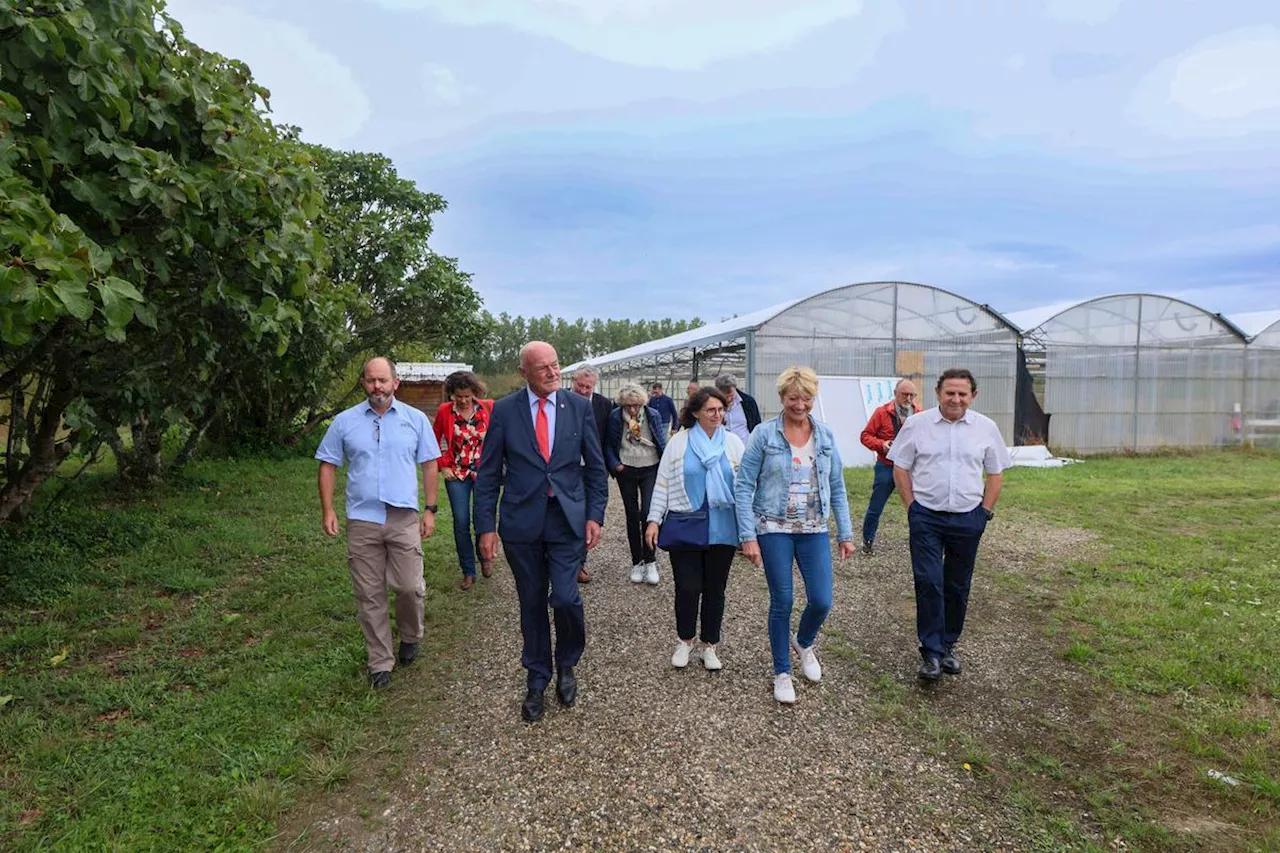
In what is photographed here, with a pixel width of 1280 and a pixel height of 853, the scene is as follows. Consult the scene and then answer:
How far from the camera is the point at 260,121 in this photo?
168 inches

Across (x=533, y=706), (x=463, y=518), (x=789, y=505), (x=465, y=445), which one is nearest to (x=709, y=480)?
(x=789, y=505)

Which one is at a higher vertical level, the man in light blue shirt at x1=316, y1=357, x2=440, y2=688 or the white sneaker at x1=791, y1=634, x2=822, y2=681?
the man in light blue shirt at x1=316, y1=357, x2=440, y2=688

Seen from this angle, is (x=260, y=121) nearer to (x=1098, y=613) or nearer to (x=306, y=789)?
(x=306, y=789)

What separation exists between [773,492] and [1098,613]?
128 inches

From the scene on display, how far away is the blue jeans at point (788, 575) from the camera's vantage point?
12.1 ft

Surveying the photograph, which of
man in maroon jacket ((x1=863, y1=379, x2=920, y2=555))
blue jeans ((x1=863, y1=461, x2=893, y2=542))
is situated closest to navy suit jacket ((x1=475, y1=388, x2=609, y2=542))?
man in maroon jacket ((x1=863, y1=379, x2=920, y2=555))

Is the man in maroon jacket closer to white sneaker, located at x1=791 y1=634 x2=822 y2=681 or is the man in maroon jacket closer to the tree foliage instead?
white sneaker, located at x1=791 y1=634 x2=822 y2=681

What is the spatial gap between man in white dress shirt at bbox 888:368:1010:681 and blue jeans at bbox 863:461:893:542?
273 cm

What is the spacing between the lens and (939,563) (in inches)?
156

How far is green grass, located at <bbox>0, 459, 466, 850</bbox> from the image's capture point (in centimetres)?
279

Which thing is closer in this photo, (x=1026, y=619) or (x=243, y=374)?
(x=1026, y=619)

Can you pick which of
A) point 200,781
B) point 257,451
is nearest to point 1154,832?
point 200,781

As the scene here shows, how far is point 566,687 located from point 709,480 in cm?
138

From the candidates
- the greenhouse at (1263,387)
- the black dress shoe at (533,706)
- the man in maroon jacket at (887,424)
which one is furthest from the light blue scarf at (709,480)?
the greenhouse at (1263,387)
